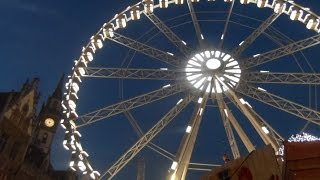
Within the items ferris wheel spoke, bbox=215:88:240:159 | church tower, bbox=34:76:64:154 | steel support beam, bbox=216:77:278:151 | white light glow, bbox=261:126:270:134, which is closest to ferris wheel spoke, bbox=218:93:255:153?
ferris wheel spoke, bbox=215:88:240:159

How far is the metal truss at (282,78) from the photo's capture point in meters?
22.6

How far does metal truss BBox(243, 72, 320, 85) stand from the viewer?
22609 millimetres

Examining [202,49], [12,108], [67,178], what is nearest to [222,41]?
[202,49]

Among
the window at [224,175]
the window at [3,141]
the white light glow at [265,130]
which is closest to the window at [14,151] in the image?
the window at [3,141]

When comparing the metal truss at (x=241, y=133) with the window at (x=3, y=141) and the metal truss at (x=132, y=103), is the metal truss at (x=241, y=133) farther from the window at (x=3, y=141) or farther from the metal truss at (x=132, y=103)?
the window at (x=3, y=141)

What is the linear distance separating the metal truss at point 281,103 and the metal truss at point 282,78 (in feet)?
2.11

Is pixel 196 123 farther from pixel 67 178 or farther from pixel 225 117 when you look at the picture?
pixel 67 178

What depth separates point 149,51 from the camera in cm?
2506

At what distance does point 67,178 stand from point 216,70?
48065mm

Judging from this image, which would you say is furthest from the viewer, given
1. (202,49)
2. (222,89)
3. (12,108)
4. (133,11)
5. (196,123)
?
(12,108)

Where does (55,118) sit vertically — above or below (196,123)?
above

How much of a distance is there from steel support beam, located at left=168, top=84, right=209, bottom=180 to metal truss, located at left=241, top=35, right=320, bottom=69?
429 cm

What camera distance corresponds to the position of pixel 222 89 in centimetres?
2348

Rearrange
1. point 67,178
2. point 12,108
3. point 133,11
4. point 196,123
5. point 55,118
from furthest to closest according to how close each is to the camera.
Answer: point 55,118, point 67,178, point 12,108, point 133,11, point 196,123
